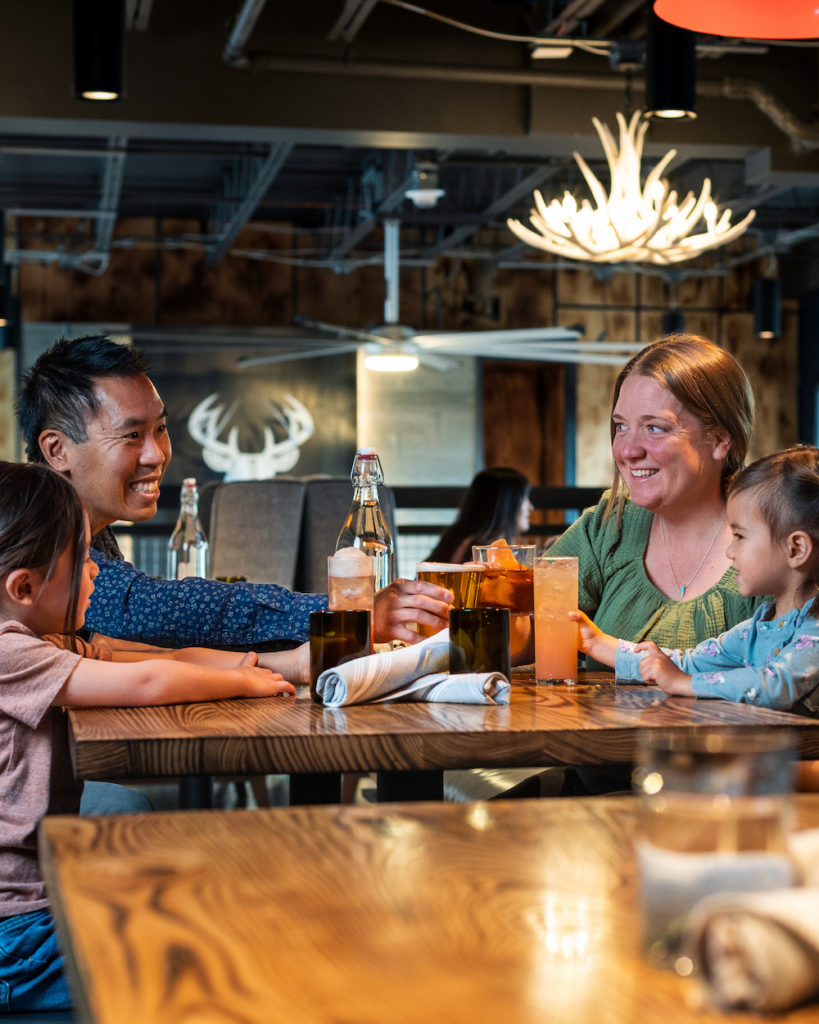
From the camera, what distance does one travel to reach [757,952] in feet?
1.77

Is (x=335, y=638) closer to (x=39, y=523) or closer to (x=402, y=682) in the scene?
(x=402, y=682)

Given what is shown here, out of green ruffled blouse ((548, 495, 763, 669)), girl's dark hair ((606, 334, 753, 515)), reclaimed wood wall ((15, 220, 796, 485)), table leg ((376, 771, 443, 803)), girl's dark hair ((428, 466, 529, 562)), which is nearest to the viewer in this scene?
table leg ((376, 771, 443, 803))

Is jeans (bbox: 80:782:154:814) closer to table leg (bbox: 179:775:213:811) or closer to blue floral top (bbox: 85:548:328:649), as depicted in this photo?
table leg (bbox: 179:775:213:811)

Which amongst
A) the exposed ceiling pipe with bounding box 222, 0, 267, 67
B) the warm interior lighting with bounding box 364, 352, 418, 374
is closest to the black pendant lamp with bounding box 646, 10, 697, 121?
the exposed ceiling pipe with bounding box 222, 0, 267, 67

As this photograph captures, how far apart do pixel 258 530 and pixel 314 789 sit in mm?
2154

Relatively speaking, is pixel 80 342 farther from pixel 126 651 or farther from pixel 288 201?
pixel 288 201

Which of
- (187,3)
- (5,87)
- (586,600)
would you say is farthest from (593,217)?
(586,600)

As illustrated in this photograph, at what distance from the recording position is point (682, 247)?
5.60 m

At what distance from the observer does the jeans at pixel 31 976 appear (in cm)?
135

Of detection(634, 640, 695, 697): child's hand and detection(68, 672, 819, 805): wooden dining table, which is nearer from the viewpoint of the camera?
detection(68, 672, 819, 805): wooden dining table

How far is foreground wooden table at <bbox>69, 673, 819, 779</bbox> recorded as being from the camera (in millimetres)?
1232

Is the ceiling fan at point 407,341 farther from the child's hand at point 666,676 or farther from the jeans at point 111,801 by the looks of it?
the child's hand at point 666,676

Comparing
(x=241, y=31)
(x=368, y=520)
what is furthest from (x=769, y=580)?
(x=241, y=31)

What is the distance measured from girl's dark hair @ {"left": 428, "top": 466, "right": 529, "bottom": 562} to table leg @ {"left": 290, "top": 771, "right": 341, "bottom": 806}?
2625 millimetres
